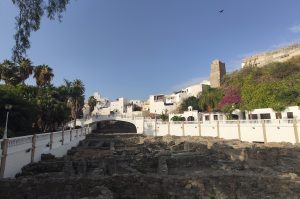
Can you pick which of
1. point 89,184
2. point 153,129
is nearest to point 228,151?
point 89,184

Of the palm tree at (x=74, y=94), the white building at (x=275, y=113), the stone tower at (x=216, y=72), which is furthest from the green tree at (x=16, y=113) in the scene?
the stone tower at (x=216, y=72)

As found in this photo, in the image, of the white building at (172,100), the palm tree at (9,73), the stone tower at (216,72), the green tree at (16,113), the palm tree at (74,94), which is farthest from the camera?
the white building at (172,100)

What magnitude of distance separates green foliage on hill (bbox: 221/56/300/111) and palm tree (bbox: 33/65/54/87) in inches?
1422

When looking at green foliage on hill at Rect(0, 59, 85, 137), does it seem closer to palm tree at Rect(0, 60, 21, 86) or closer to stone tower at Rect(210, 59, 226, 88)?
palm tree at Rect(0, 60, 21, 86)

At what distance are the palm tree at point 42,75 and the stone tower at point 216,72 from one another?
5610 cm

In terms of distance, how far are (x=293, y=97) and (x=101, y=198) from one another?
4069cm

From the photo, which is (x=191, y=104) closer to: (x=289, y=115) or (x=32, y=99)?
(x=289, y=115)

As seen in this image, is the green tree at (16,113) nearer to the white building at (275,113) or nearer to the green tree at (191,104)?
the white building at (275,113)

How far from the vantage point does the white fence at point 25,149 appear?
16.7 m

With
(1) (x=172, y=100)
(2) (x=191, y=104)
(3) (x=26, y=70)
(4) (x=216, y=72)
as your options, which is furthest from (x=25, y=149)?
(1) (x=172, y=100)

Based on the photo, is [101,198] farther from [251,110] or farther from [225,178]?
[251,110]

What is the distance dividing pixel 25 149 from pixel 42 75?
2778 cm

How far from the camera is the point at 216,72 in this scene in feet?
285

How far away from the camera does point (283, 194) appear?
508 inches
